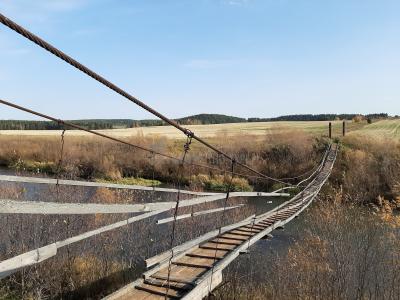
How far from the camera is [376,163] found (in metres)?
26.1

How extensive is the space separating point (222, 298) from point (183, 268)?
4.34 meters

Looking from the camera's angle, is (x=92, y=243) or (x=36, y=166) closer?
(x=92, y=243)

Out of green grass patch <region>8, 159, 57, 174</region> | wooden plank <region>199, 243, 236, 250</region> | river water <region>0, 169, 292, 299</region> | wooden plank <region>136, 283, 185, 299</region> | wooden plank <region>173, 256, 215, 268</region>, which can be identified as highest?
wooden plank <region>199, 243, 236, 250</region>

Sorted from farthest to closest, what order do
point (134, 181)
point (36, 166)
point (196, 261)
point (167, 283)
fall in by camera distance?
point (36, 166) → point (134, 181) → point (196, 261) → point (167, 283)

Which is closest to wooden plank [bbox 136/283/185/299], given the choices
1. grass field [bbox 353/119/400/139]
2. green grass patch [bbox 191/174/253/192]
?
green grass patch [bbox 191/174/253/192]

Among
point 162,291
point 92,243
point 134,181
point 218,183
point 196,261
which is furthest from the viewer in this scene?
point 134,181

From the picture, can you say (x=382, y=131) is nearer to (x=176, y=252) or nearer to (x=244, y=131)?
(x=244, y=131)

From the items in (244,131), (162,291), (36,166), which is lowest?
(36,166)

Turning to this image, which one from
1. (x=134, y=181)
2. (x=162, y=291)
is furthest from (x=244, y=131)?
(x=162, y=291)

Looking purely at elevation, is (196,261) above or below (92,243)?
above

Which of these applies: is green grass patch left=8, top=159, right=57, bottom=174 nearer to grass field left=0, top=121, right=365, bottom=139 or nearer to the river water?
grass field left=0, top=121, right=365, bottom=139

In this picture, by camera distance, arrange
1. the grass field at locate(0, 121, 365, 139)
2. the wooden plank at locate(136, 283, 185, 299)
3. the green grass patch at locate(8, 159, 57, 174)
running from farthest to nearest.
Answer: the grass field at locate(0, 121, 365, 139) → the green grass patch at locate(8, 159, 57, 174) → the wooden plank at locate(136, 283, 185, 299)

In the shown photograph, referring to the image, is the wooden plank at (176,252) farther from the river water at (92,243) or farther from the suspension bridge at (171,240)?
the river water at (92,243)

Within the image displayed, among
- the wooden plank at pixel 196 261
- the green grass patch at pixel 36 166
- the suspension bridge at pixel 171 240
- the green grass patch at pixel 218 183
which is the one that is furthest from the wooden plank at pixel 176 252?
the green grass patch at pixel 36 166
